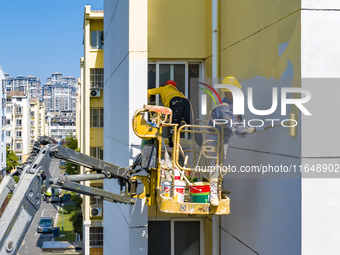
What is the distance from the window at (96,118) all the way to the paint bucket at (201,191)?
24.7 m

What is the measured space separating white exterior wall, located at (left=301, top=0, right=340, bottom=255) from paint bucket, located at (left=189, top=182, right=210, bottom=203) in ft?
5.20

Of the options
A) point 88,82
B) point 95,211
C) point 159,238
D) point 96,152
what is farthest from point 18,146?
point 159,238

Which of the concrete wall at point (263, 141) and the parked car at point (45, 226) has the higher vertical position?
the concrete wall at point (263, 141)

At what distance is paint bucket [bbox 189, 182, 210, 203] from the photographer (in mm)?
6641

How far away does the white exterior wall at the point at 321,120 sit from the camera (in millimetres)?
5582

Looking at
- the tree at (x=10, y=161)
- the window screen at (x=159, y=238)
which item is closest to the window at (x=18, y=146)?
the tree at (x=10, y=161)

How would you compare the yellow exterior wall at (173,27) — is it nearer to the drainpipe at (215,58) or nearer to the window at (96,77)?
the drainpipe at (215,58)

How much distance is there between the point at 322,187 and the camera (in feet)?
18.6

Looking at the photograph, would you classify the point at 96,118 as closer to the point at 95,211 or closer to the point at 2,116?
the point at 95,211

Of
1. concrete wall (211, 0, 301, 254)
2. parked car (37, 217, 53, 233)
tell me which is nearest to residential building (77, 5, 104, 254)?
parked car (37, 217, 53, 233)

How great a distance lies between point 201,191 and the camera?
6.67 meters

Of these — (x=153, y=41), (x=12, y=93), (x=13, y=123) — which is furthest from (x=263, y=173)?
(x=12, y=93)

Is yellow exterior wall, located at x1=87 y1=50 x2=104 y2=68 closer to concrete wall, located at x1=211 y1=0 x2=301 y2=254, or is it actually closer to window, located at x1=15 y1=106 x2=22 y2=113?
concrete wall, located at x1=211 y1=0 x2=301 y2=254

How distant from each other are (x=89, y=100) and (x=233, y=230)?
2348 centimetres
